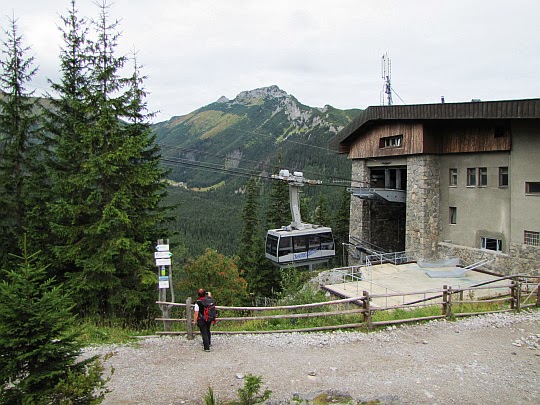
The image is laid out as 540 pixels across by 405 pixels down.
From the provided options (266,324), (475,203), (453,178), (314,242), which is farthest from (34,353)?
(453,178)

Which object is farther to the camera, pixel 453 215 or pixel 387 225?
pixel 387 225

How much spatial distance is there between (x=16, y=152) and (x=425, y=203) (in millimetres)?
18658

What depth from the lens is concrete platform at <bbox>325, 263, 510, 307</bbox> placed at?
1351cm

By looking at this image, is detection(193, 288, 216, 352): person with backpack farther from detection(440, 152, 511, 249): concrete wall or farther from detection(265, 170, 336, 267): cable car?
detection(440, 152, 511, 249): concrete wall

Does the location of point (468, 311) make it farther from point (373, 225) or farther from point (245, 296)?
point (245, 296)

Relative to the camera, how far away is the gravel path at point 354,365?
6500 millimetres

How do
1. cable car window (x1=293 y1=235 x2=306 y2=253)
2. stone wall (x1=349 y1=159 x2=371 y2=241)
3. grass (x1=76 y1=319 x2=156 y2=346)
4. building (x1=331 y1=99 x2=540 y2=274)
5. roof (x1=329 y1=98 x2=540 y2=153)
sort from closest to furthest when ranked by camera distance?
grass (x1=76 y1=319 x2=156 y2=346)
roof (x1=329 y1=98 x2=540 y2=153)
building (x1=331 y1=99 x2=540 y2=274)
cable car window (x1=293 y1=235 x2=306 y2=253)
stone wall (x1=349 y1=159 x2=371 y2=241)

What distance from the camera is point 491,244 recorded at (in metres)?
18.5

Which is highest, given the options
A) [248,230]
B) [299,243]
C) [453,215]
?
[453,215]

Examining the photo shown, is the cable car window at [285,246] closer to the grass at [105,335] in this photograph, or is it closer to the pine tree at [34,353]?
the grass at [105,335]

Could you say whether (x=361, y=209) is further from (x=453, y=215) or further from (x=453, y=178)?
(x=453, y=178)

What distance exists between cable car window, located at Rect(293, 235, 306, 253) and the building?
4.50 m

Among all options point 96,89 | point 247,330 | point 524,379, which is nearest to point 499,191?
point 524,379

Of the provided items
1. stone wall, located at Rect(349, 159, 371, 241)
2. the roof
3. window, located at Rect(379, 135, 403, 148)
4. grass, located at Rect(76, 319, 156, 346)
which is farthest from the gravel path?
stone wall, located at Rect(349, 159, 371, 241)
